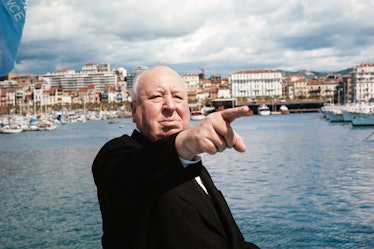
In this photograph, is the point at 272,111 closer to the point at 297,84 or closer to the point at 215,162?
the point at 297,84

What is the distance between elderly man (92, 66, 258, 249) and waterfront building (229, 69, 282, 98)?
165 meters

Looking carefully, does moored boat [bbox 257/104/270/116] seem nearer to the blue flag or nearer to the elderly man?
the blue flag

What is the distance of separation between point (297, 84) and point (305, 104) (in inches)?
1259

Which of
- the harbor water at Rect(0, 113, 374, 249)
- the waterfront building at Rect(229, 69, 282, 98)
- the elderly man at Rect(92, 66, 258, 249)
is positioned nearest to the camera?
the elderly man at Rect(92, 66, 258, 249)

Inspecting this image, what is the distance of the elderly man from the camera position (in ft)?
4.98

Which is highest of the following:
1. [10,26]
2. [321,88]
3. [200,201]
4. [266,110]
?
[10,26]

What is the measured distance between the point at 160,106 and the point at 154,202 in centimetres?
42

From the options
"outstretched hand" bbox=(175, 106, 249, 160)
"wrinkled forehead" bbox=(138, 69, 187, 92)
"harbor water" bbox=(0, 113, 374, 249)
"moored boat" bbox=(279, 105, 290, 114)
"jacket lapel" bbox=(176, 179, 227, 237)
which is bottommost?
"moored boat" bbox=(279, 105, 290, 114)

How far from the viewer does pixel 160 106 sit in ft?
6.96

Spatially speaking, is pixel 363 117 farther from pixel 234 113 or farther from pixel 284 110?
pixel 284 110

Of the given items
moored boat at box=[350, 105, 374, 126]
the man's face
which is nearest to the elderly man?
the man's face

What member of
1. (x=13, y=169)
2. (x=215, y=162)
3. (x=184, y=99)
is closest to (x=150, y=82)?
(x=184, y=99)

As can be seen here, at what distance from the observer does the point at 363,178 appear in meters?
16.6

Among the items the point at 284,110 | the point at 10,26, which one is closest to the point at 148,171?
the point at 10,26
